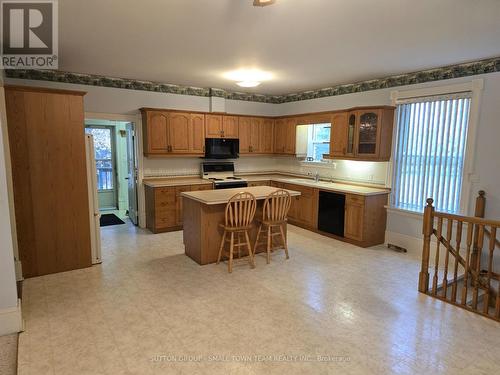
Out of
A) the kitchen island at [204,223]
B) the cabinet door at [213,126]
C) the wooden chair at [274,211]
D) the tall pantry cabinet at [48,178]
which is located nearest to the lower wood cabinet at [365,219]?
the wooden chair at [274,211]

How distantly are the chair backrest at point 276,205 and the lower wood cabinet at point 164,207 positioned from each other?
6.37ft

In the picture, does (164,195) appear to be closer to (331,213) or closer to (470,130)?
(331,213)

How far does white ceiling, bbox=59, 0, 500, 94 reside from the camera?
8.32 feet

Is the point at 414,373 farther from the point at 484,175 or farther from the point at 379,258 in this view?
the point at 484,175

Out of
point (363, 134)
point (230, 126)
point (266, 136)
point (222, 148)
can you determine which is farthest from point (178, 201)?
point (363, 134)

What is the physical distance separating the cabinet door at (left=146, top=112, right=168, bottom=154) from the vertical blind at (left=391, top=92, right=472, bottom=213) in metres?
3.91

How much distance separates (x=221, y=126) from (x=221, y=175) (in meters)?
1.00

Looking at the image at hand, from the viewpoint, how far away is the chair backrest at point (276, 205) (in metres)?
4.27

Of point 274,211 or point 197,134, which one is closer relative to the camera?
point 274,211

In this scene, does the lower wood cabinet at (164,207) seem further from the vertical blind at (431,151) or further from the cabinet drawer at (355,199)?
the vertical blind at (431,151)

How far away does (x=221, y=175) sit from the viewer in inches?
258

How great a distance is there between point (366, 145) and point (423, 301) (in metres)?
2.64

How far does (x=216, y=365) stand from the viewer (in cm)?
229

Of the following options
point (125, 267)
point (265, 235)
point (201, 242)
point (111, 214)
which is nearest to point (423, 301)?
point (265, 235)
